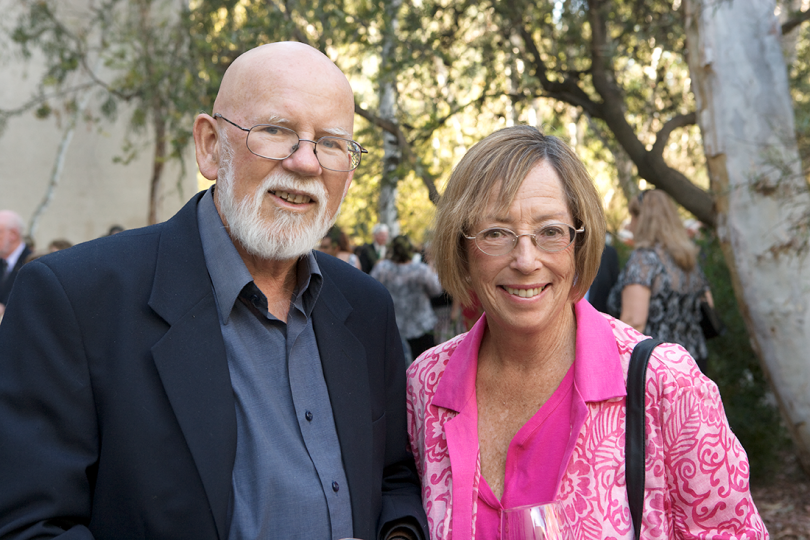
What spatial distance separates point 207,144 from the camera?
2184 mm

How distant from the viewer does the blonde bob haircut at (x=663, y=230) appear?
4.88m

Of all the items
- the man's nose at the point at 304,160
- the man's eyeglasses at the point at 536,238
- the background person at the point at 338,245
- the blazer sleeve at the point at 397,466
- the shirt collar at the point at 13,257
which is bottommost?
the blazer sleeve at the point at 397,466

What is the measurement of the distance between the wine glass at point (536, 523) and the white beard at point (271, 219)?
101 cm

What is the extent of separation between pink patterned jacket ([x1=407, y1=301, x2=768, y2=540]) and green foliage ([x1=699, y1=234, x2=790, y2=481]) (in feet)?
14.4

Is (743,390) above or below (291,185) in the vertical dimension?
below

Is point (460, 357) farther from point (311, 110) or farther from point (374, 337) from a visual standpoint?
point (311, 110)

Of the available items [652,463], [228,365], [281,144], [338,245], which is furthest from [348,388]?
[338,245]

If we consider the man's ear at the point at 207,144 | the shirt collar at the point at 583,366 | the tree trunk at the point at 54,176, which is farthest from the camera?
the tree trunk at the point at 54,176

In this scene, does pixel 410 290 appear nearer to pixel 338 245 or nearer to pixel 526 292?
pixel 338 245

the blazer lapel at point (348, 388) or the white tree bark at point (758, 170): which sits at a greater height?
the white tree bark at point (758, 170)

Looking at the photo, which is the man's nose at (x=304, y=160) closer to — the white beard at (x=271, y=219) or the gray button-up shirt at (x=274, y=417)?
the white beard at (x=271, y=219)

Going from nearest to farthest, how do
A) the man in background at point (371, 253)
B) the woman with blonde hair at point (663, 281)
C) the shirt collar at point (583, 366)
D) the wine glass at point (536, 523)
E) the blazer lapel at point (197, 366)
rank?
the wine glass at point (536, 523), the blazer lapel at point (197, 366), the shirt collar at point (583, 366), the woman with blonde hair at point (663, 281), the man in background at point (371, 253)

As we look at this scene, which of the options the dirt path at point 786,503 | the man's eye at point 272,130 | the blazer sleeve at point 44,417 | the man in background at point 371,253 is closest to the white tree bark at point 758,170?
the dirt path at point 786,503

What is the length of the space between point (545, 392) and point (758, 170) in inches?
117
